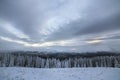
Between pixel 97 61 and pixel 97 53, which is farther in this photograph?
pixel 97 53

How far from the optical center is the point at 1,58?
58062mm

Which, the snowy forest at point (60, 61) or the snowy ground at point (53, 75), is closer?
the snowy ground at point (53, 75)

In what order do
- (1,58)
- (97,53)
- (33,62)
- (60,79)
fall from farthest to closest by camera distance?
(97,53) → (33,62) → (1,58) → (60,79)

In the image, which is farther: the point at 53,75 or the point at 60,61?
the point at 60,61

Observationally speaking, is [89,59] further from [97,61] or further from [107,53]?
[107,53]

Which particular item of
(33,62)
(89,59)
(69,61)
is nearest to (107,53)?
(89,59)

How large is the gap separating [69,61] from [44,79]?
4900 cm

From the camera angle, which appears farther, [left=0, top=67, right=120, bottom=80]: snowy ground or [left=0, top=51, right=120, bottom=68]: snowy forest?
[left=0, top=51, right=120, bottom=68]: snowy forest

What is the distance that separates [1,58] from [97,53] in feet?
133

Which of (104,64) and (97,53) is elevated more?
(97,53)

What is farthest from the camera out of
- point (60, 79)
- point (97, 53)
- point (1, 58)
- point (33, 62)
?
point (97, 53)

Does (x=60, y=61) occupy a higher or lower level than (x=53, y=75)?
lower

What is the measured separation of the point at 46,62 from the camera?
6169cm

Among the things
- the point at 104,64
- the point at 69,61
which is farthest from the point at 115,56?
the point at 69,61
